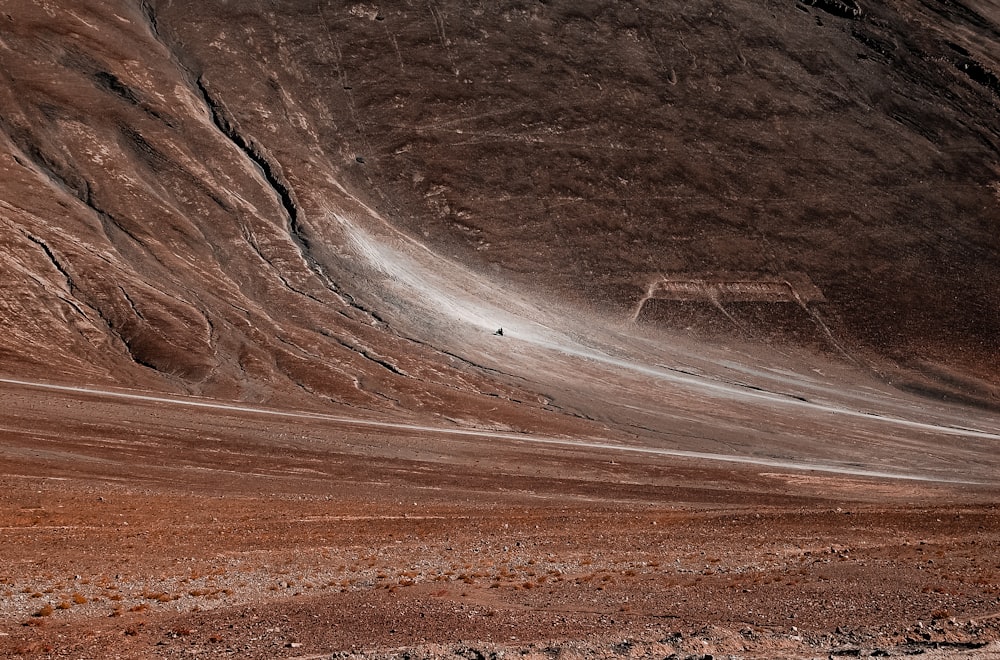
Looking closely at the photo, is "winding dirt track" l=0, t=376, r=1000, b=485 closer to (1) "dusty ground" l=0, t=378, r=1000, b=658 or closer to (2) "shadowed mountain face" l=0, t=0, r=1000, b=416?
(1) "dusty ground" l=0, t=378, r=1000, b=658

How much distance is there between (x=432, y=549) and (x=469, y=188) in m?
55.1

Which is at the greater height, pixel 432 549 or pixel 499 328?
pixel 499 328

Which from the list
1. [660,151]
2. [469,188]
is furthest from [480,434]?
[660,151]

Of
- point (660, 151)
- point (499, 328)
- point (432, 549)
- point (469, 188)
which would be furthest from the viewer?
point (660, 151)

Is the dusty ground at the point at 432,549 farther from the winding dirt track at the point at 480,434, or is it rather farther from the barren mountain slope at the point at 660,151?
the barren mountain slope at the point at 660,151

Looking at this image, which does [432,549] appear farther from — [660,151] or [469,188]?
[660,151]

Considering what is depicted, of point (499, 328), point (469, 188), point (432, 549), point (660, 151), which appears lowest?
point (432, 549)

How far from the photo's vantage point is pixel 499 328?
Answer: 60469mm

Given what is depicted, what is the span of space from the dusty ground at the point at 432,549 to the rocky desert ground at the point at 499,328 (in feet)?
0.51

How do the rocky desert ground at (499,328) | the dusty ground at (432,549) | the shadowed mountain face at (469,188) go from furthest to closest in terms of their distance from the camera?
the shadowed mountain face at (469,188) → the rocky desert ground at (499,328) → the dusty ground at (432,549)

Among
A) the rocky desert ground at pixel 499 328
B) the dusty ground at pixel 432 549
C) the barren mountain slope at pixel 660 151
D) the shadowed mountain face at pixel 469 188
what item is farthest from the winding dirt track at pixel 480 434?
the barren mountain slope at pixel 660 151

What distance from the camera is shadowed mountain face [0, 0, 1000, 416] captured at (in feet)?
170

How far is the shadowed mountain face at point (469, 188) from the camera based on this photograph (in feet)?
170

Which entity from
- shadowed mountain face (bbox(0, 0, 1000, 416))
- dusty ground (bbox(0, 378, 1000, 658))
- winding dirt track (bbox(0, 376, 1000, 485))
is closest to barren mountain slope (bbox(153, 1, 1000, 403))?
shadowed mountain face (bbox(0, 0, 1000, 416))
